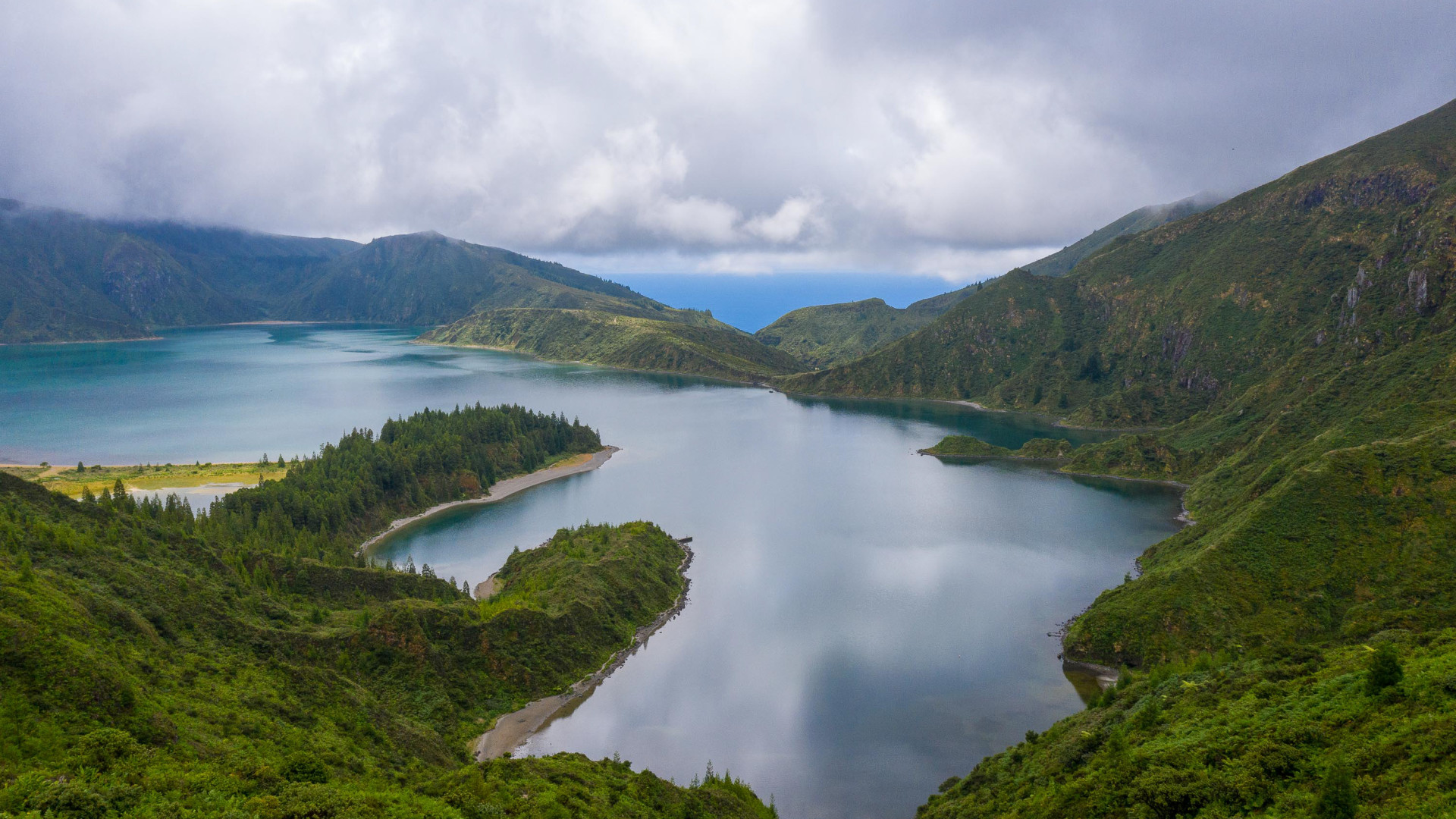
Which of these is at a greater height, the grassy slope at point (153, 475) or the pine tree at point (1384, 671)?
the pine tree at point (1384, 671)

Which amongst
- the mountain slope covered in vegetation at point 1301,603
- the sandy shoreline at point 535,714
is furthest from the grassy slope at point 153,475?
the mountain slope covered in vegetation at point 1301,603

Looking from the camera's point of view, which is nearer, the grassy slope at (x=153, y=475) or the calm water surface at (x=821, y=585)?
the calm water surface at (x=821, y=585)

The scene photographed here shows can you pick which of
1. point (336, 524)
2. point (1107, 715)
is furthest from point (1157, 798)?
point (336, 524)

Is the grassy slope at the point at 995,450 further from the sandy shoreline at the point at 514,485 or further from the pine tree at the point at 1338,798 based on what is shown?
the pine tree at the point at 1338,798

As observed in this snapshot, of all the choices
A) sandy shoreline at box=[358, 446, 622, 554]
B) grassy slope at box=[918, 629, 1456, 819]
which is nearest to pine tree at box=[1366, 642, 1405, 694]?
grassy slope at box=[918, 629, 1456, 819]

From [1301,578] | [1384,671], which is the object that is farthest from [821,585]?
[1384,671]

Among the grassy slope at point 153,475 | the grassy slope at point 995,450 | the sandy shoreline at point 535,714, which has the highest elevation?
the grassy slope at point 995,450
